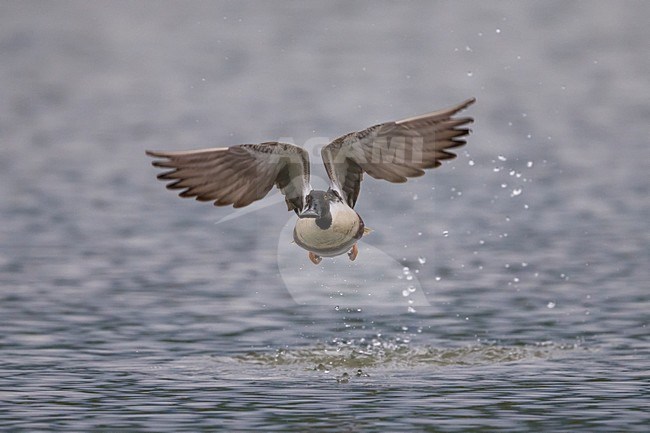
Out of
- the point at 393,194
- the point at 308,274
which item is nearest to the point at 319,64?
the point at 393,194

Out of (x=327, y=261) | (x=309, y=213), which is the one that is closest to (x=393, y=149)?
(x=309, y=213)

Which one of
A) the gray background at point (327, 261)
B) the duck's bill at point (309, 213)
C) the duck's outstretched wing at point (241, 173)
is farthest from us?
the gray background at point (327, 261)

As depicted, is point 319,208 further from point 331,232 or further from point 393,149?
point 393,149

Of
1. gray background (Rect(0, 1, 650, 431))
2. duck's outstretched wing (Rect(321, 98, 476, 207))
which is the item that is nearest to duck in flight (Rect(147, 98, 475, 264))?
duck's outstretched wing (Rect(321, 98, 476, 207))

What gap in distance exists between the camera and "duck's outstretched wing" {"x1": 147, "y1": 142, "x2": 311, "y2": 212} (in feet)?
52.9

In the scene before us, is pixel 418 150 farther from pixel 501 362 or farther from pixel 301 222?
pixel 501 362

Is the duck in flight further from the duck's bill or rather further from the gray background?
the gray background

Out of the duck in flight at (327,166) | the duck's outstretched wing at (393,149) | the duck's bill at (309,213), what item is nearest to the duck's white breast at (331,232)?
the duck in flight at (327,166)

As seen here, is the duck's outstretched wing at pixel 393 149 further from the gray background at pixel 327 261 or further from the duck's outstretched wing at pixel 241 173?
the gray background at pixel 327 261

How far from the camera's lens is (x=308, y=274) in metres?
25.5

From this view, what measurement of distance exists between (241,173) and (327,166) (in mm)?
956

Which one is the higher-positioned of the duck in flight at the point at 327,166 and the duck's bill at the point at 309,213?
the duck in flight at the point at 327,166

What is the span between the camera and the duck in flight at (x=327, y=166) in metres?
16.2

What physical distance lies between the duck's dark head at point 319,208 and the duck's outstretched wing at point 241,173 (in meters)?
0.18
